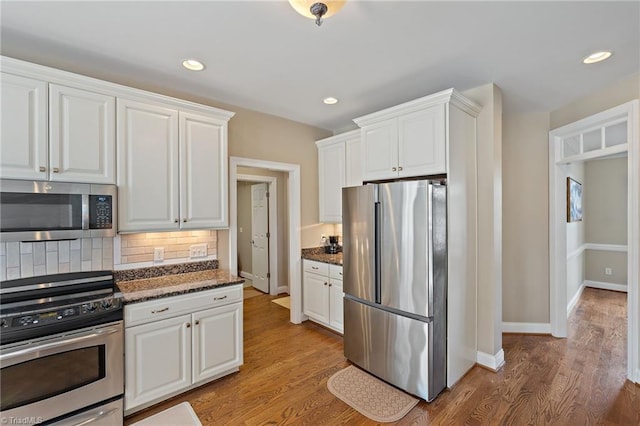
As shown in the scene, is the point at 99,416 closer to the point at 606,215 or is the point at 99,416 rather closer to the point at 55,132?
the point at 55,132

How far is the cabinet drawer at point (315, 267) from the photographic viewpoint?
3.59 m

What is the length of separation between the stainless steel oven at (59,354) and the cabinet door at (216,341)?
1.75 ft

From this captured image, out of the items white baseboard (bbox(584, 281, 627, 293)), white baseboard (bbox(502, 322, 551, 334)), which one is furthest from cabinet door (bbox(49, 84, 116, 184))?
white baseboard (bbox(584, 281, 627, 293))

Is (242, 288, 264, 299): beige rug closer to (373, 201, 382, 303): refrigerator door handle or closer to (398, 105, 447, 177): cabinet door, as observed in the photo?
(373, 201, 382, 303): refrigerator door handle

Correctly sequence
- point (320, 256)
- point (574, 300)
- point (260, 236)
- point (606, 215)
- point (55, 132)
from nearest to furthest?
point (55, 132)
point (320, 256)
point (574, 300)
point (606, 215)
point (260, 236)

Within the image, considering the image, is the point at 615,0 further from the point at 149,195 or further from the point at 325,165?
the point at 149,195

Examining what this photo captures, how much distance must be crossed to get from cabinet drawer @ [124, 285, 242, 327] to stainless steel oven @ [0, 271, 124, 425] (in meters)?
0.10

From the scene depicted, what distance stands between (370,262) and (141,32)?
248 cm

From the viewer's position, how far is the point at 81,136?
213 centimetres

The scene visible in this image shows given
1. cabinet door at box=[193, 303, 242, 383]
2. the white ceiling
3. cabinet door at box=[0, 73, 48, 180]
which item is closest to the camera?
the white ceiling

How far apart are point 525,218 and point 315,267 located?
2704 millimetres

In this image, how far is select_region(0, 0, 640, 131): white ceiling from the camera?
69.2 inches

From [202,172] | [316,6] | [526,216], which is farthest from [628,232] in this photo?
[202,172]

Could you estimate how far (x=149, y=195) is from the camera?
7.91ft
